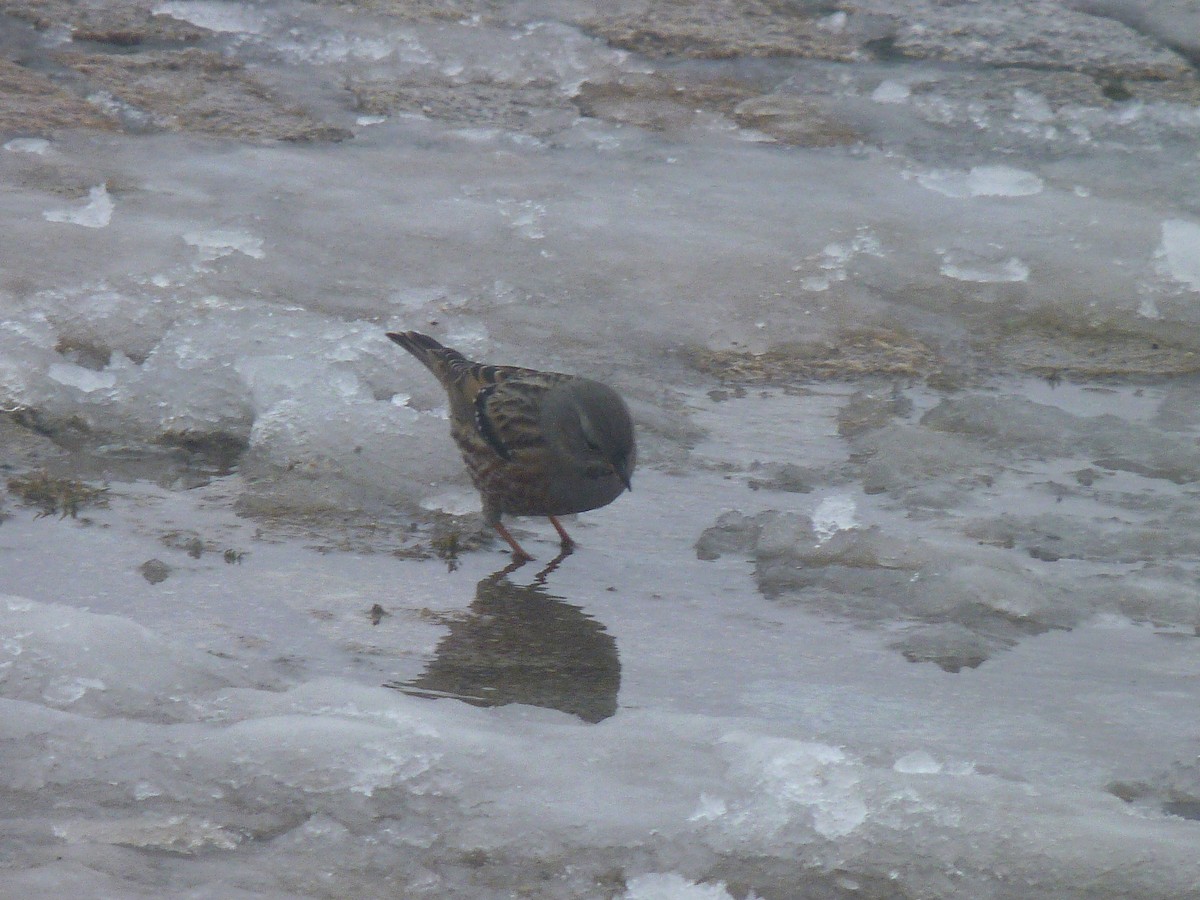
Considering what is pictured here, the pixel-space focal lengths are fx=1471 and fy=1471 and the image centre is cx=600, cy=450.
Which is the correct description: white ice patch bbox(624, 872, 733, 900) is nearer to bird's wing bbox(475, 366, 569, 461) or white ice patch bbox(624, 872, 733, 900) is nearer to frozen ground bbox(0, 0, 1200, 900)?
frozen ground bbox(0, 0, 1200, 900)

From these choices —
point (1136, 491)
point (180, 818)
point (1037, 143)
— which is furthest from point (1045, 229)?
point (180, 818)

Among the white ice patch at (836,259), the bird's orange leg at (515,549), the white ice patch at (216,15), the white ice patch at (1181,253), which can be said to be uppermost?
the white ice patch at (216,15)

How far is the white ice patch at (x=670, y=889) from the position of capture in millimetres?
3043

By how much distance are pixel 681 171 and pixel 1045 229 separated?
195 cm

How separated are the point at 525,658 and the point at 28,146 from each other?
476cm

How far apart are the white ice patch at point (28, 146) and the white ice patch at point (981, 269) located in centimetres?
456

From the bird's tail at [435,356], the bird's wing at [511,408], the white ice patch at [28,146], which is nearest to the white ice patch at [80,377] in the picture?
the bird's tail at [435,356]

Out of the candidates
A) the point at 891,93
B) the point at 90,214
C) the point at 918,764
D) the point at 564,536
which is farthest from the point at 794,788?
the point at 891,93

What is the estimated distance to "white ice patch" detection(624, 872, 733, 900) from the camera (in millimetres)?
3043

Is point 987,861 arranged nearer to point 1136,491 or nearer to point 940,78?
point 1136,491

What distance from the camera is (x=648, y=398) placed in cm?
605

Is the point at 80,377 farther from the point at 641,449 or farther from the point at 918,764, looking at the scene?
the point at 918,764

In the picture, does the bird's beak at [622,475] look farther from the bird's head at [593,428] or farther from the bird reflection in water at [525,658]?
the bird reflection in water at [525,658]

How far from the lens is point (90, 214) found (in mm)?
6805
